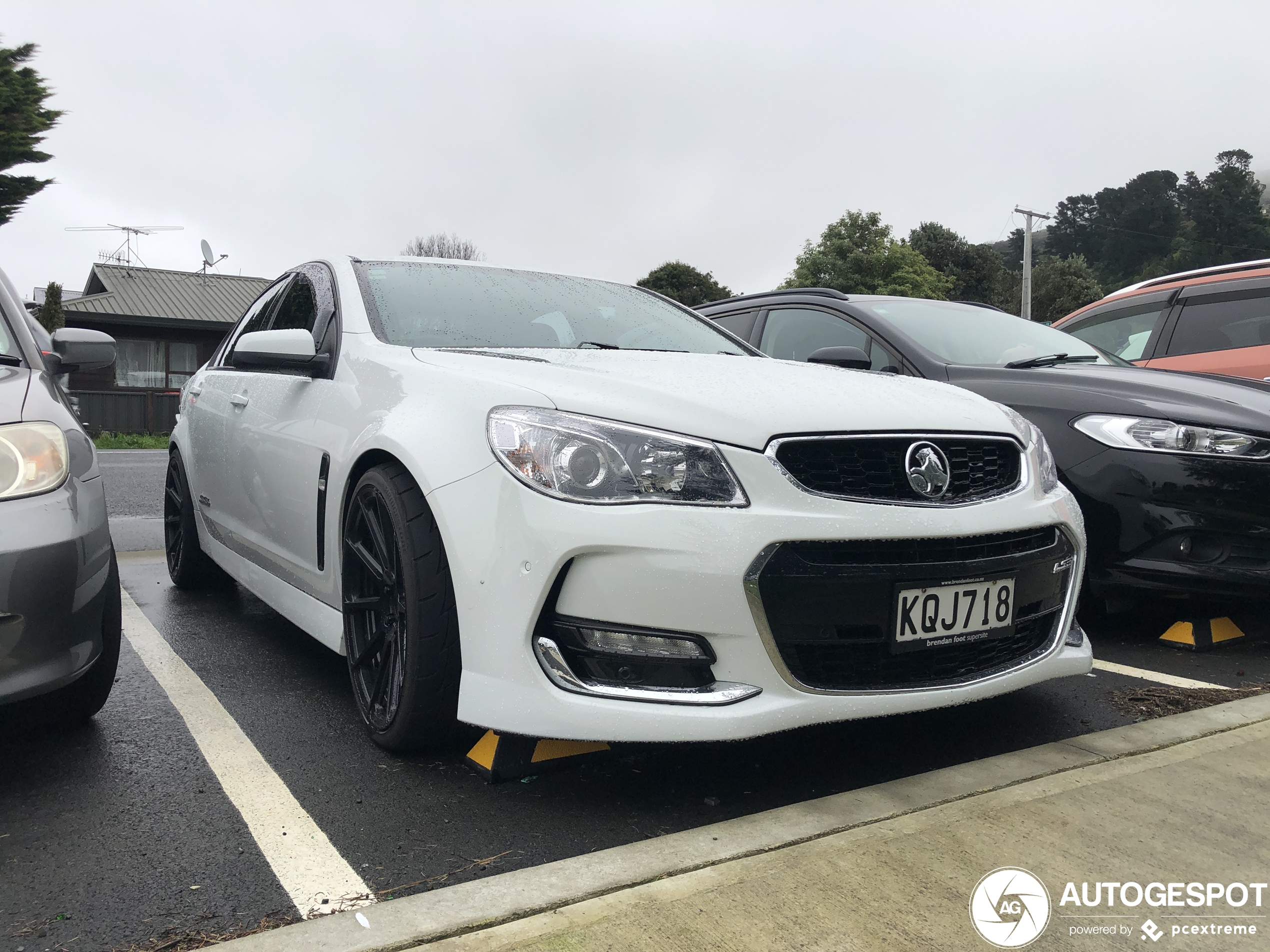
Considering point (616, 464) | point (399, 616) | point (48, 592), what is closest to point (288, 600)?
point (399, 616)

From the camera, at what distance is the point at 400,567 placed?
8.02ft

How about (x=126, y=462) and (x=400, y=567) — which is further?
(x=126, y=462)

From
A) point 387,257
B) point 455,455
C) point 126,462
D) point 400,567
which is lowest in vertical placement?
point 126,462

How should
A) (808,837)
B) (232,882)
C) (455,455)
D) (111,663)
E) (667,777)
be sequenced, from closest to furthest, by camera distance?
(232,882) < (808,837) < (455,455) < (667,777) < (111,663)

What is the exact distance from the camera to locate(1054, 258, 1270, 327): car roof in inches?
238

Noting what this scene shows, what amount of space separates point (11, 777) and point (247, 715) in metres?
0.63

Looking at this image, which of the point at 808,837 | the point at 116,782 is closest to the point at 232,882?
the point at 116,782

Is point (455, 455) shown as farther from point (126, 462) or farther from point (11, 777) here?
point (126, 462)

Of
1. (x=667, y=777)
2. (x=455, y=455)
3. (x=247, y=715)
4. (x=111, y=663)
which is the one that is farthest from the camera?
(x=247, y=715)

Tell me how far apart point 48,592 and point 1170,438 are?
355 centimetres

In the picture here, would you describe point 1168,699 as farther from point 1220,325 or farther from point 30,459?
point 1220,325

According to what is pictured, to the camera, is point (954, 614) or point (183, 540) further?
point (183, 540)

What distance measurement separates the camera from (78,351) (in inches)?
136

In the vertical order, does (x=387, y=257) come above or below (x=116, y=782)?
above
